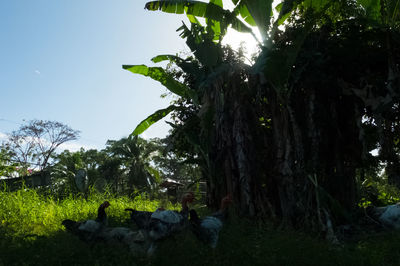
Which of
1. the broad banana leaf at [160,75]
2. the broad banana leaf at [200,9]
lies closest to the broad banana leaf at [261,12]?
the broad banana leaf at [200,9]

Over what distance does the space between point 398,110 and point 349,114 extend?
118cm

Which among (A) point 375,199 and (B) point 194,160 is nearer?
(B) point 194,160

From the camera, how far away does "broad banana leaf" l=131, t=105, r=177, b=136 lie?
9470mm

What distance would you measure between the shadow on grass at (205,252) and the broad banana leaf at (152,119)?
15.2ft

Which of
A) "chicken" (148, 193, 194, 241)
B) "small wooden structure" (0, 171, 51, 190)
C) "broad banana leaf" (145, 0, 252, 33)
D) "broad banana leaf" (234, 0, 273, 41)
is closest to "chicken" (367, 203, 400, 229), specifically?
"chicken" (148, 193, 194, 241)

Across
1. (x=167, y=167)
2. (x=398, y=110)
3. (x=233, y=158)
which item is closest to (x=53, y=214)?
(x=233, y=158)

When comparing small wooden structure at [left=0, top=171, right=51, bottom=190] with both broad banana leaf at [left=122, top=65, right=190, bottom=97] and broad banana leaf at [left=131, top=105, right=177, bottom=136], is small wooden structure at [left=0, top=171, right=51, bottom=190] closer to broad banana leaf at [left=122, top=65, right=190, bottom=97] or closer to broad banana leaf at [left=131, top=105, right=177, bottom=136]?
broad banana leaf at [left=131, top=105, right=177, bottom=136]

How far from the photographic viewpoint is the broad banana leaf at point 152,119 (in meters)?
9.47

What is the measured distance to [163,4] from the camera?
26.1 feet

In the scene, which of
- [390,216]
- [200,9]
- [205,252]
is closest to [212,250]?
[205,252]

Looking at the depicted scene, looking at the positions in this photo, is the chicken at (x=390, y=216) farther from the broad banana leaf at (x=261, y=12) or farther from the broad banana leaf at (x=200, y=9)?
the broad banana leaf at (x=200, y=9)

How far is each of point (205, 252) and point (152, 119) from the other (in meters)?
5.64

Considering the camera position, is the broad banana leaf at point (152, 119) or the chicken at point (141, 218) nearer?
the chicken at point (141, 218)

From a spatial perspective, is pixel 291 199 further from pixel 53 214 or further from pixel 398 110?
pixel 53 214
